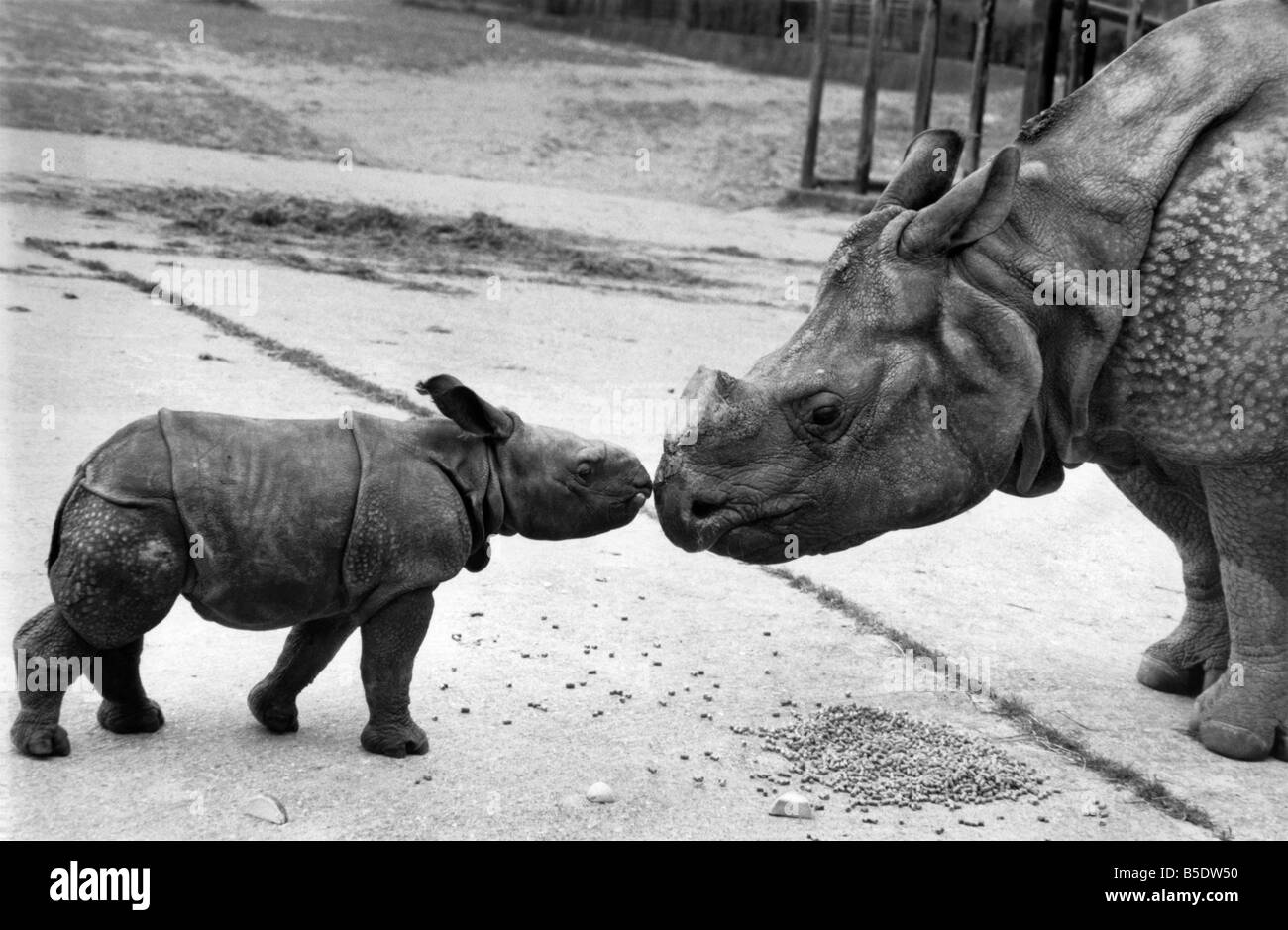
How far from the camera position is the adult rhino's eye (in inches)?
162

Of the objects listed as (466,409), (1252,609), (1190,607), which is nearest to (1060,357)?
(1252,609)

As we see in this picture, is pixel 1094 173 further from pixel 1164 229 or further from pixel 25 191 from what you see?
pixel 25 191

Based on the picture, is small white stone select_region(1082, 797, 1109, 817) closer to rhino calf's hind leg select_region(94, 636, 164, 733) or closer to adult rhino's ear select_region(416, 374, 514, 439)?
adult rhino's ear select_region(416, 374, 514, 439)

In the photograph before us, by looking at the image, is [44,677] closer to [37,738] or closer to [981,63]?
[37,738]

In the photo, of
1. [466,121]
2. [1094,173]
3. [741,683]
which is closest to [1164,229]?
[1094,173]

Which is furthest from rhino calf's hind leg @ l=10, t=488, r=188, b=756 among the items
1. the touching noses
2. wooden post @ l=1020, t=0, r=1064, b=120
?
wooden post @ l=1020, t=0, r=1064, b=120

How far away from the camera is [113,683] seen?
3.92 m

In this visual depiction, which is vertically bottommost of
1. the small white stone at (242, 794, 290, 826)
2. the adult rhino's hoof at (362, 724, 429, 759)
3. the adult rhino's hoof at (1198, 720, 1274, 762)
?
the small white stone at (242, 794, 290, 826)

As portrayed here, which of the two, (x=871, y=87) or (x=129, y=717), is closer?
(x=129, y=717)

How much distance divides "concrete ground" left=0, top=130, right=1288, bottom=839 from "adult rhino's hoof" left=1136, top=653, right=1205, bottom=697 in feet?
0.18

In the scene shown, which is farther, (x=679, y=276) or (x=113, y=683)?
(x=679, y=276)

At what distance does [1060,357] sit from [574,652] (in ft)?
5.04

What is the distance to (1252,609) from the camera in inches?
172
